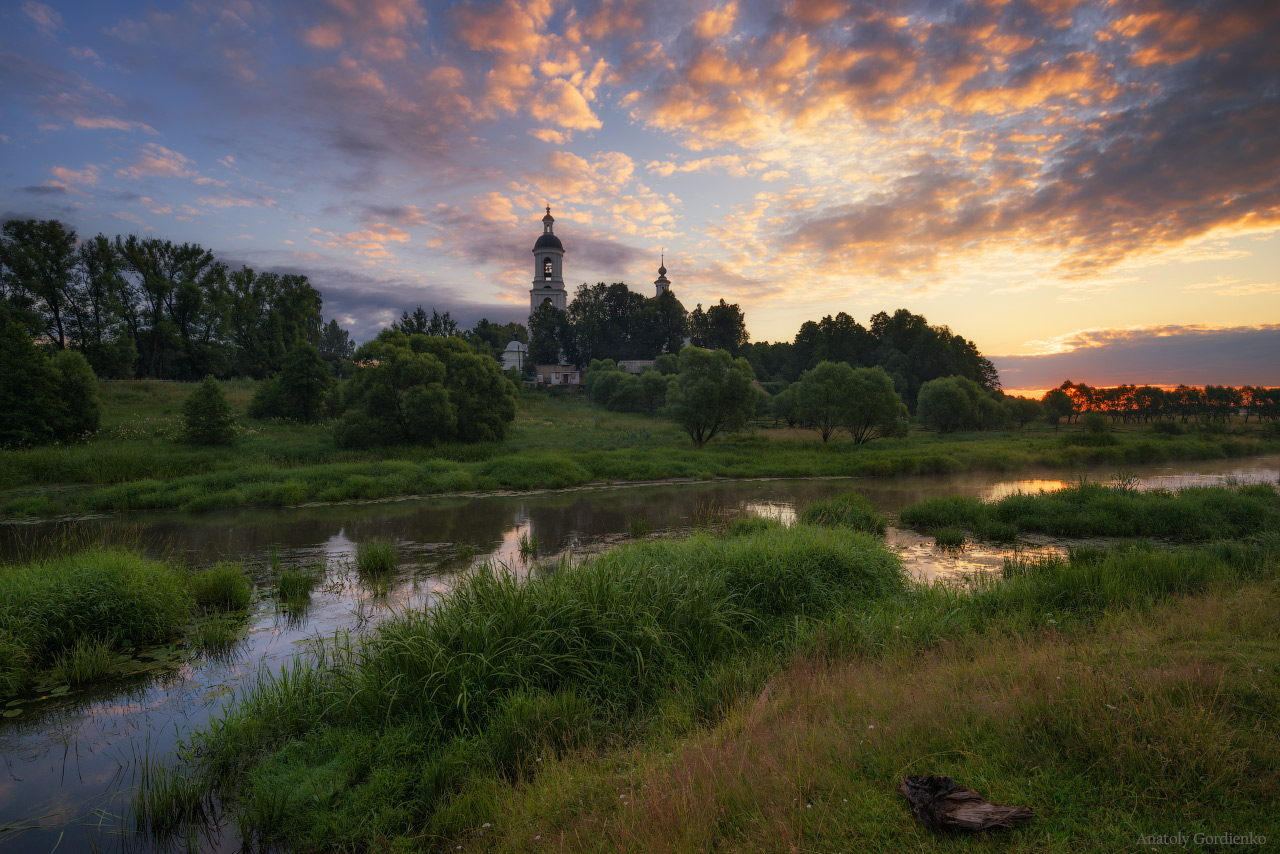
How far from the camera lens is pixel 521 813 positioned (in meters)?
4.09

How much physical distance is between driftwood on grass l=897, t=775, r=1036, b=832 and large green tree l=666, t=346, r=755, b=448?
1426 inches

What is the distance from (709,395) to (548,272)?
216 feet

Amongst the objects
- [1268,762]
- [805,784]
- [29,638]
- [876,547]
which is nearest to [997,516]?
[876,547]

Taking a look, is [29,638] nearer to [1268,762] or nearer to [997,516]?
[1268,762]

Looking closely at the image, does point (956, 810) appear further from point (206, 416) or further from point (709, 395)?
point (709, 395)

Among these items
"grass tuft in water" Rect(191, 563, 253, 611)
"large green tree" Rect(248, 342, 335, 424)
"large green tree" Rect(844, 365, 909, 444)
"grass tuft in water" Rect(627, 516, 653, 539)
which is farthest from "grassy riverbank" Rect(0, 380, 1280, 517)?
"grass tuft in water" Rect(191, 563, 253, 611)

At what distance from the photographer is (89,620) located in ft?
26.5

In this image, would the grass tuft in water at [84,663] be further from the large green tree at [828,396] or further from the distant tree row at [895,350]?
the distant tree row at [895,350]

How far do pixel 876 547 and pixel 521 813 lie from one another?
8.49 m

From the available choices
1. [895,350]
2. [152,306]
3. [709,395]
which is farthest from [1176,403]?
[152,306]

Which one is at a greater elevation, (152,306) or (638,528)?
(152,306)

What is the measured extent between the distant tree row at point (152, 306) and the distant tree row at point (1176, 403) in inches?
3709

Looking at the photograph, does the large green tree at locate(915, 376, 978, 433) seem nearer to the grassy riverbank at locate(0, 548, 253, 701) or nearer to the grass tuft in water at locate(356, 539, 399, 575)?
the grass tuft in water at locate(356, 539, 399, 575)

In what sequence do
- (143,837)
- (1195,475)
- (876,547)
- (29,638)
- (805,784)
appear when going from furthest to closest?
1. (1195,475)
2. (876,547)
3. (29,638)
4. (143,837)
5. (805,784)
